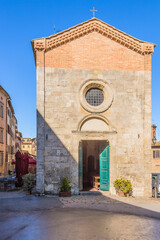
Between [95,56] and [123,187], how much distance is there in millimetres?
8142

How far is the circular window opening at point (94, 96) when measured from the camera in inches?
623

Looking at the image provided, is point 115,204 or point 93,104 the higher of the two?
point 93,104

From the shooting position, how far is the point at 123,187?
571 inches

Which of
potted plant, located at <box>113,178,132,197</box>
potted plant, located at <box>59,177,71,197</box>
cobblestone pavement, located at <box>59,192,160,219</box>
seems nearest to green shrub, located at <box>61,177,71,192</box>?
potted plant, located at <box>59,177,71,197</box>

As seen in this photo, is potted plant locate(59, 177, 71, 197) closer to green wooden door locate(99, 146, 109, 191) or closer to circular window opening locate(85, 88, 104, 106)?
green wooden door locate(99, 146, 109, 191)

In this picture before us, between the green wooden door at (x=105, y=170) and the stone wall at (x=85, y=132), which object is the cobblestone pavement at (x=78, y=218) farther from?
the stone wall at (x=85, y=132)

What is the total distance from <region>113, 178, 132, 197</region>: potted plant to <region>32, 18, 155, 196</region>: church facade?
1.17ft

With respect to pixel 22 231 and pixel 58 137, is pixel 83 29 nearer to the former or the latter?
pixel 58 137

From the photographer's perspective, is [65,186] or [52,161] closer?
[65,186]

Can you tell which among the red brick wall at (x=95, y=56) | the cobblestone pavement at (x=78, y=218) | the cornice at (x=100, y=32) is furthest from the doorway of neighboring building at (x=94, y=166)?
the cornice at (x=100, y=32)

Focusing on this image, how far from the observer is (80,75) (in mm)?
15359

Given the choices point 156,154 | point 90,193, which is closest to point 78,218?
point 90,193

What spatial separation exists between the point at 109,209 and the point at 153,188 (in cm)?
521

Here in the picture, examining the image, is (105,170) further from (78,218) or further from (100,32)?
(100,32)
